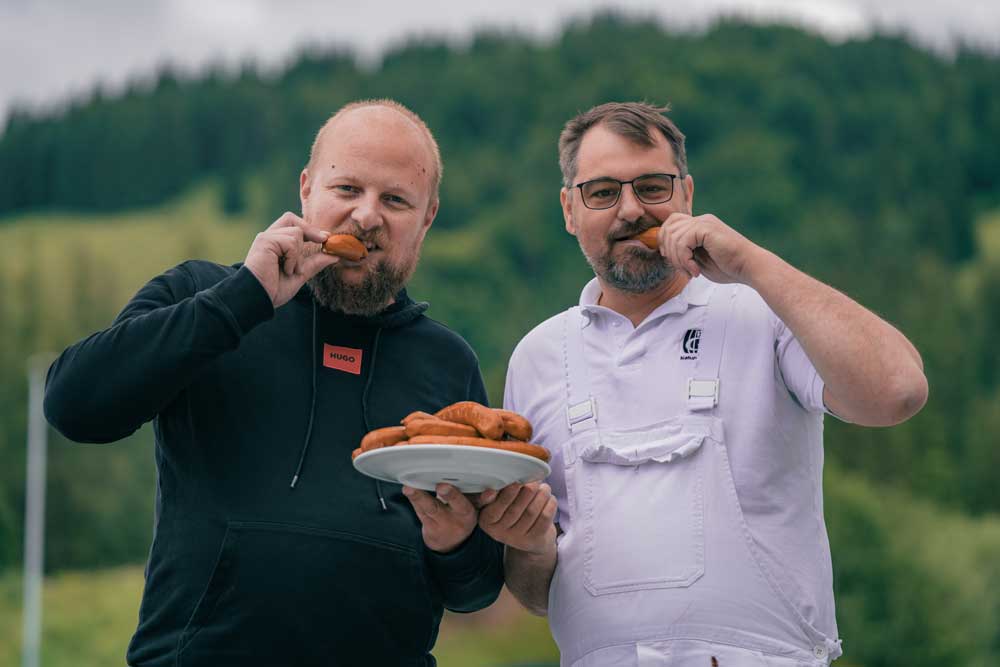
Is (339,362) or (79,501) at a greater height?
(339,362)

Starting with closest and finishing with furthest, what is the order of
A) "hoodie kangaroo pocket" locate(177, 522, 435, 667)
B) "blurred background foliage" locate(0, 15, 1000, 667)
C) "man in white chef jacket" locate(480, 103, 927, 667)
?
1. "hoodie kangaroo pocket" locate(177, 522, 435, 667)
2. "man in white chef jacket" locate(480, 103, 927, 667)
3. "blurred background foliage" locate(0, 15, 1000, 667)

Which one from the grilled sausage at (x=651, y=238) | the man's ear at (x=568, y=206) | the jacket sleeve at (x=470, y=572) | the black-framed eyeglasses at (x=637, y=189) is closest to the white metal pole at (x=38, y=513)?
the jacket sleeve at (x=470, y=572)

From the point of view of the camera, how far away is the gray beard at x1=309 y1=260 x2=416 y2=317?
4672mm

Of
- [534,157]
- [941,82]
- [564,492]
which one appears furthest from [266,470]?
[941,82]

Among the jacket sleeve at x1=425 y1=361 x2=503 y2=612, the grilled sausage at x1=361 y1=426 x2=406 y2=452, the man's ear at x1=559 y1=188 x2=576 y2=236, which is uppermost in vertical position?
the man's ear at x1=559 y1=188 x2=576 y2=236

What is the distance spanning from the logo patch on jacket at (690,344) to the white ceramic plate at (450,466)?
3.07 ft

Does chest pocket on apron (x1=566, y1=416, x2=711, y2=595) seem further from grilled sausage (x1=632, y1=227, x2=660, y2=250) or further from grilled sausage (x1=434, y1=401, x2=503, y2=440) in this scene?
grilled sausage (x1=434, y1=401, x2=503, y2=440)

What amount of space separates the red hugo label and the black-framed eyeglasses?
105 cm

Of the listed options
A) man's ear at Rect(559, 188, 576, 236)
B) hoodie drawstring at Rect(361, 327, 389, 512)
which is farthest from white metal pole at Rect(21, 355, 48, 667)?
man's ear at Rect(559, 188, 576, 236)

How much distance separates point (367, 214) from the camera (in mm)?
4617

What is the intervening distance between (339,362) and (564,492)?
3.20 ft

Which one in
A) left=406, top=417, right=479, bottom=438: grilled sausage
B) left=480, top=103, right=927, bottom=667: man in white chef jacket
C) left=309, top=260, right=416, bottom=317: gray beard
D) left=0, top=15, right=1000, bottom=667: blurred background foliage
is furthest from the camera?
left=0, top=15, right=1000, bottom=667: blurred background foliage

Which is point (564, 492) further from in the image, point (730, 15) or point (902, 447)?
point (730, 15)

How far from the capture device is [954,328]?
80125mm
